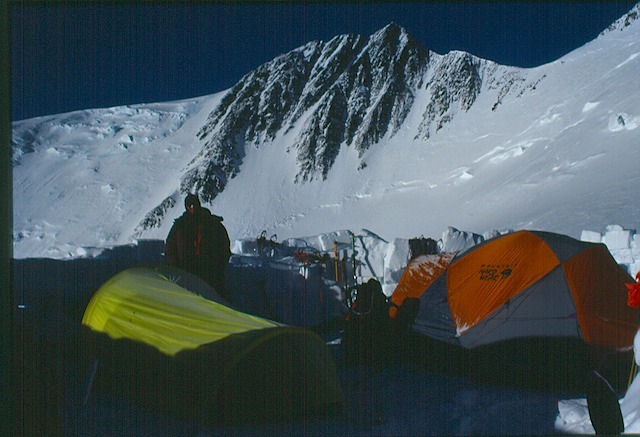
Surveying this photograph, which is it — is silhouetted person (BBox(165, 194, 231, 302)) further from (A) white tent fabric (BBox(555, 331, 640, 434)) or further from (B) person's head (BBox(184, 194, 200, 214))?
(A) white tent fabric (BBox(555, 331, 640, 434))

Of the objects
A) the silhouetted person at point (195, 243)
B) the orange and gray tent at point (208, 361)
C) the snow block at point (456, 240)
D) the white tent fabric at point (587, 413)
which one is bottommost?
the white tent fabric at point (587, 413)

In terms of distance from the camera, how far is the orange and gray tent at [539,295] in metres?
5.22

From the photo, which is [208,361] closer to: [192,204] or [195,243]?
[195,243]

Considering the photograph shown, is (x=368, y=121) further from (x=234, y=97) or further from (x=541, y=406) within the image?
(x=541, y=406)

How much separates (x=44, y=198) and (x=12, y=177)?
63.0 metres

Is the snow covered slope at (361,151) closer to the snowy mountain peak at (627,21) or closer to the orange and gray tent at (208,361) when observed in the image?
the snowy mountain peak at (627,21)

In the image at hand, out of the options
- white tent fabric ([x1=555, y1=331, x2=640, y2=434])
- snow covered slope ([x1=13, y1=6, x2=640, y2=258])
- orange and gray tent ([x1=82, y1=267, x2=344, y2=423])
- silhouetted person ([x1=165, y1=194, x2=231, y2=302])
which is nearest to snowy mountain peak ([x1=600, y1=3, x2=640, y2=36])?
snow covered slope ([x1=13, y1=6, x2=640, y2=258])

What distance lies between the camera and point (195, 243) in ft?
21.5

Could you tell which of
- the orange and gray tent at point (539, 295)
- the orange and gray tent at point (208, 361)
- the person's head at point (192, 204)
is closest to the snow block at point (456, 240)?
the orange and gray tent at point (539, 295)

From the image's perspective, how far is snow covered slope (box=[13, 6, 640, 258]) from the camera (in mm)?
31031

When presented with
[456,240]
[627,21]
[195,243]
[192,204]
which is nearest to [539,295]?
[195,243]

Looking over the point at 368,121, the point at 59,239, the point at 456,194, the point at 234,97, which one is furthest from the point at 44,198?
the point at 456,194

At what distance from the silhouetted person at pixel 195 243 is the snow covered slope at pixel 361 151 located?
50.4 feet

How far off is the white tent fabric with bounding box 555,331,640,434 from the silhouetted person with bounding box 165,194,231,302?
420 centimetres
